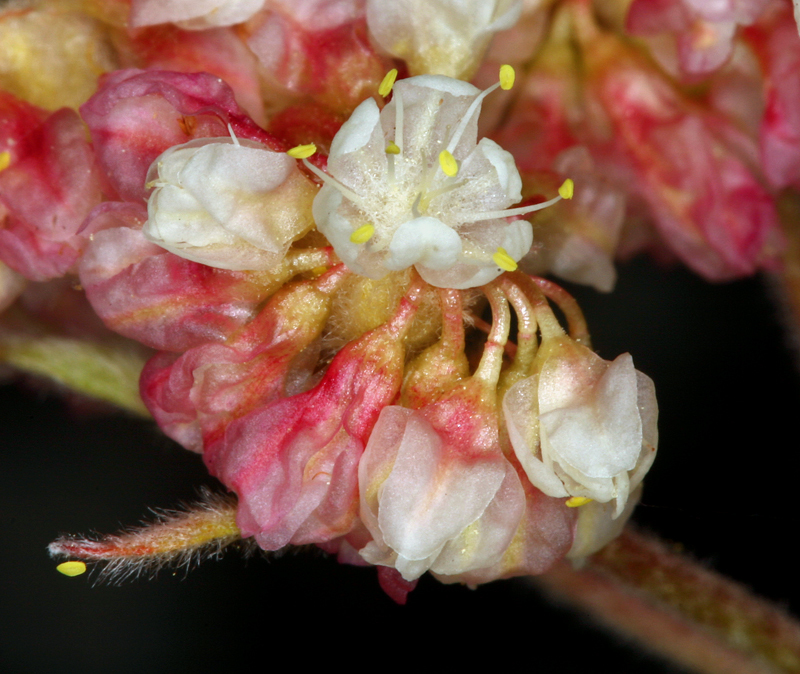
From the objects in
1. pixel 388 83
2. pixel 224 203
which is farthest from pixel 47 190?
pixel 388 83

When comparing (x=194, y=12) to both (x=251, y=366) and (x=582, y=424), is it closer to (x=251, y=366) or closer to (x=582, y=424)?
(x=251, y=366)

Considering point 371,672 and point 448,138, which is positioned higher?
point 448,138

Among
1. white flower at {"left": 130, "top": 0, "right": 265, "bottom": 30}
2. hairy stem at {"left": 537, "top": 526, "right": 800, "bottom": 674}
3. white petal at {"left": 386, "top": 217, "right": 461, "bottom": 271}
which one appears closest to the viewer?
white petal at {"left": 386, "top": 217, "right": 461, "bottom": 271}

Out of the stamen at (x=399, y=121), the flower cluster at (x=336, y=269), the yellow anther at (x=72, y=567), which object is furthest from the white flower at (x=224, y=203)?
the yellow anther at (x=72, y=567)

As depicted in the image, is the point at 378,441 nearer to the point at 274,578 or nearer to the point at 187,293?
the point at 187,293

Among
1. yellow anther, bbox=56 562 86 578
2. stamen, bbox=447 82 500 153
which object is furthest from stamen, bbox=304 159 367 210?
yellow anther, bbox=56 562 86 578

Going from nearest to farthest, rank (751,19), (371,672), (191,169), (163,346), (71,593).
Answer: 1. (191,169)
2. (163,346)
3. (751,19)
4. (71,593)
5. (371,672)

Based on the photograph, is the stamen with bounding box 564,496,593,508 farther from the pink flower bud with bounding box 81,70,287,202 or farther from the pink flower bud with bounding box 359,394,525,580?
the pink flower bud with bounding box 81,70,287,202

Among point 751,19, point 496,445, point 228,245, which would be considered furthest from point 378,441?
point 751,19
